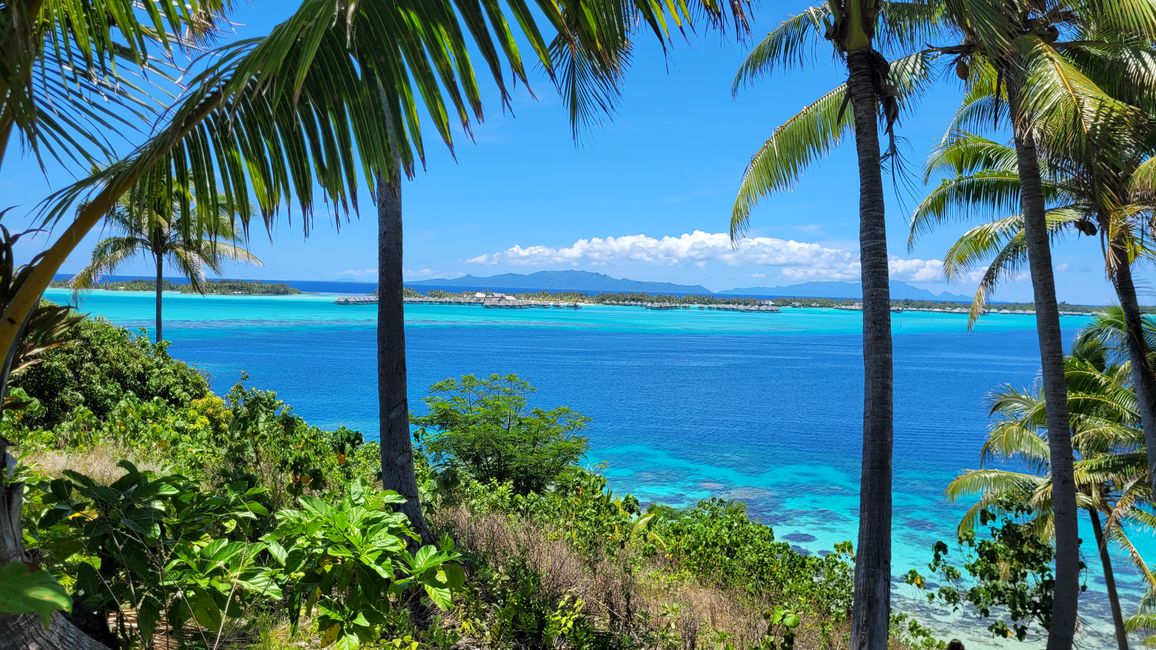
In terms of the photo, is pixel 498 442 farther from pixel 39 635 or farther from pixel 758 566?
pixel 39 635

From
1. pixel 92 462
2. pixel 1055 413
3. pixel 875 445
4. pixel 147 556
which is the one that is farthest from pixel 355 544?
pixel 1055 413

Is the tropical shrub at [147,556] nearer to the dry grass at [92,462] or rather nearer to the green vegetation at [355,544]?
the green vegetation at [355,544]

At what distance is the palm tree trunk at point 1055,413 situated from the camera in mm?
7719

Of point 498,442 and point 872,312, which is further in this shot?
point 498,442

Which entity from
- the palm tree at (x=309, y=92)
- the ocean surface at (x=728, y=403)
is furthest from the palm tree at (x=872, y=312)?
the ocean surface at (x=728, y=403)

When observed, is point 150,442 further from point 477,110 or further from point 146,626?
point 477,110

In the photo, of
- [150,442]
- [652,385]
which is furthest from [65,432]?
[652,385]

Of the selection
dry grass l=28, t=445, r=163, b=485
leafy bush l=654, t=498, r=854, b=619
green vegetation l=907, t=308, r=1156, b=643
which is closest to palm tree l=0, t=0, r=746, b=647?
dry grass l=28, t=445, r=163, b=485

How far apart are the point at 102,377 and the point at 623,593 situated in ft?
38.7

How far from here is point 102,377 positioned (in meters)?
12.7

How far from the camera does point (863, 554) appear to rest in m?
5.67

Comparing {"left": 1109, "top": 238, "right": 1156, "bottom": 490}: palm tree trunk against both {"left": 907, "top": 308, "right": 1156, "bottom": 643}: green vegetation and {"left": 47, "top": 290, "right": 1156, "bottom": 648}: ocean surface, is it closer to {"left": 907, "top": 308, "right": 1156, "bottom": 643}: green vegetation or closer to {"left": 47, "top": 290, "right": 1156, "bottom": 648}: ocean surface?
{"left": 907, "top": 308, "right": 1156, "bottom": 643}: green vegetation

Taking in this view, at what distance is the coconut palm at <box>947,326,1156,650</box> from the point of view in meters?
11.9

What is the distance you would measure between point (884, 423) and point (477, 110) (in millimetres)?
4438
